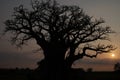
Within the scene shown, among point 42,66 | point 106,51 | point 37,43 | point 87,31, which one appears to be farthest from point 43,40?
point 106,51

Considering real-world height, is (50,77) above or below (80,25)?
below

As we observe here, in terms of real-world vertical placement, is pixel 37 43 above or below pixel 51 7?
below

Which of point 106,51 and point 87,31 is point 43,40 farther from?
point 106,51

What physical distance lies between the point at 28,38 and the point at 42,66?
10.4 ft

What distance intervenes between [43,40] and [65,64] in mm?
3252

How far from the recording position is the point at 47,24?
28172mm

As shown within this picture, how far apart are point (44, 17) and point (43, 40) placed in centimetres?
224

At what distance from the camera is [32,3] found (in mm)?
28016

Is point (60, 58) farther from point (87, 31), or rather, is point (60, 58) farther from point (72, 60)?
point (87, 31)

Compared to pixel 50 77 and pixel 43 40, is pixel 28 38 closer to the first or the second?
pixel 43 40

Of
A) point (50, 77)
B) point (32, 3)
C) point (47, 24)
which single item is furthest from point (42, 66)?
point (32, 3)

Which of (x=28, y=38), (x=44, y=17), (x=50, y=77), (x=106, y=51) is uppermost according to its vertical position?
(x=44, y=17)

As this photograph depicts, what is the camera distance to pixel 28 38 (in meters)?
28.5


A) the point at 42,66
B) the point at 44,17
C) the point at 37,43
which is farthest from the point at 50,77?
the point at 44,17
